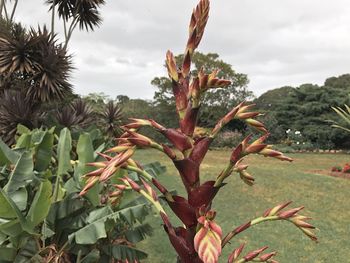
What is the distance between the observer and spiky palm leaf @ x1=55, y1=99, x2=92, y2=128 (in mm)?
10516

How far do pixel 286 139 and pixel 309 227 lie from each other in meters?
32.8

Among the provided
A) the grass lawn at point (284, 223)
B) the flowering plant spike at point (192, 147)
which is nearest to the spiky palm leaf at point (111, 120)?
the grass lawn at point (284, 223)

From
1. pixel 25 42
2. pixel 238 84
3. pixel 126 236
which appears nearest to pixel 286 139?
pixel 238 84

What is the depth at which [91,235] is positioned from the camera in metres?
3.89

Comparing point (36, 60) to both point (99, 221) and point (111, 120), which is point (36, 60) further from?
point (99, 221)

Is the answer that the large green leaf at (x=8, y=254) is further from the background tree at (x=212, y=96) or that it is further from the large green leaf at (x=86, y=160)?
the background tree at (x=212, y=96)

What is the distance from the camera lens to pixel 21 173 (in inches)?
160

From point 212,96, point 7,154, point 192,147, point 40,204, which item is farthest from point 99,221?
point 212,96

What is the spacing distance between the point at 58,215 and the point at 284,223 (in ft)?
20.7

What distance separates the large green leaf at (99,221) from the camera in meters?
3.85

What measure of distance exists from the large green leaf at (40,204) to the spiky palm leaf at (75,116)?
22.9 ft

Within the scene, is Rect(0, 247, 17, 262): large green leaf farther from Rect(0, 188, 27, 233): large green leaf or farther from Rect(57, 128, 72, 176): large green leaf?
Rect(57, 128, 72, 176): large green leaf

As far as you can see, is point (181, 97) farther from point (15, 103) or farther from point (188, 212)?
point (15, 103)

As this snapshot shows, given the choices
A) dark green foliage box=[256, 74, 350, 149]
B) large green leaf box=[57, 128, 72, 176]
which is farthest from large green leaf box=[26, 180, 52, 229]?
dark green foliage box=[256, 74, 350, 149]
